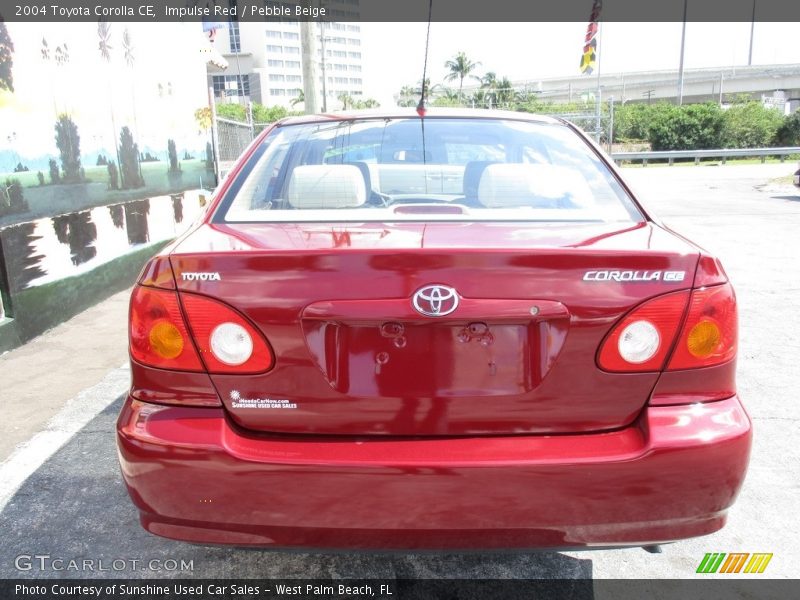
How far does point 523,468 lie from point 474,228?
724mm

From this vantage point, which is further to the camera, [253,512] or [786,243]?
[786,243]

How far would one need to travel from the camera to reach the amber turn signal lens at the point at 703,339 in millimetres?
1848

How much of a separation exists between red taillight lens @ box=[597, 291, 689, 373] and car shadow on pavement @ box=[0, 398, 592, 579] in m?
0.89

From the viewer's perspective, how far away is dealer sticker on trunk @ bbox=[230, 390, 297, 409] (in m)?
1.83

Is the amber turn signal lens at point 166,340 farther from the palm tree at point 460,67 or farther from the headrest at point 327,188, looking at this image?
the palm tree at point 460,67

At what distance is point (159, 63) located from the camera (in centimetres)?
799

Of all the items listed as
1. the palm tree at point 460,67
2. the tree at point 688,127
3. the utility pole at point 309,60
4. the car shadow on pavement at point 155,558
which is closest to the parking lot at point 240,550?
the car shadow on pavement at point 155,558

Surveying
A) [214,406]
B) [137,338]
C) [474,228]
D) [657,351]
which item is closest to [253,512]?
[214,406]

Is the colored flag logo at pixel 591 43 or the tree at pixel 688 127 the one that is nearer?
the colored flag logo at pixel 591 43

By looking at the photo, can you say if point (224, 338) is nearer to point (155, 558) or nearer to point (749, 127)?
point (155, 558)

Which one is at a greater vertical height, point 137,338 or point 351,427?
point 137,338

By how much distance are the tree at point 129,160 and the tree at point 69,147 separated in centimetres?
88

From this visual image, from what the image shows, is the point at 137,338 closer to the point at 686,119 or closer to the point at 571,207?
the point at 571,207

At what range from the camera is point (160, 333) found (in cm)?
188
